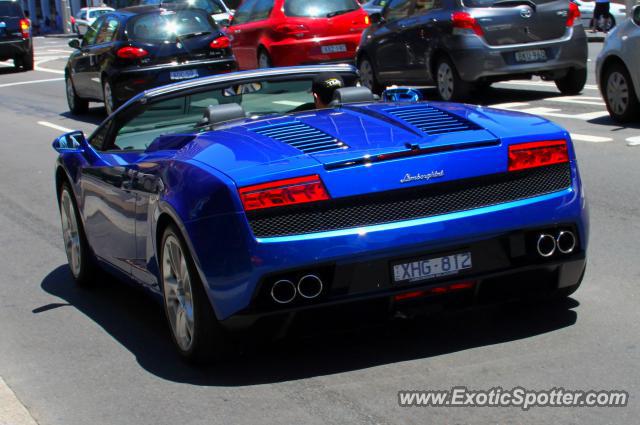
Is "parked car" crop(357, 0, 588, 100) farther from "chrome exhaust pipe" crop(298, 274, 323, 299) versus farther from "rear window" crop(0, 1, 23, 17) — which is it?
"rear window" crop(0, 1, 23, 17)

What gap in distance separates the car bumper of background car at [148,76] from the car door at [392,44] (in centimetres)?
222

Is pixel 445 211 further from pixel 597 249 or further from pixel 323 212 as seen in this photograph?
pixel 597 249

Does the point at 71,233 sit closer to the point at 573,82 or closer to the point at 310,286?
the point at 310,286

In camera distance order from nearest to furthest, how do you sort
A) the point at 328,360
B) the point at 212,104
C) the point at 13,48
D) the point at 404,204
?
the point at 404,204
the point at 328,360
the point at 212,104
the point at 13,48

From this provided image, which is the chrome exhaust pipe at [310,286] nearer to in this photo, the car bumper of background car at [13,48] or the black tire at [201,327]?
the black tire at [201,327]

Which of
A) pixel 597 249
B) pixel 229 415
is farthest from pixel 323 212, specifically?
pixel 597 249

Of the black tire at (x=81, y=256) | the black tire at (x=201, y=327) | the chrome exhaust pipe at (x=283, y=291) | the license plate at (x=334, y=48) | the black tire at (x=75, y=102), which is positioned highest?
the chrome exhaust pipe at (x=283, y=291)

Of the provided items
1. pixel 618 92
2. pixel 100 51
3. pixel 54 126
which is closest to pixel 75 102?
pixel 100 51

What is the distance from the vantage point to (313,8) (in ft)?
70.6

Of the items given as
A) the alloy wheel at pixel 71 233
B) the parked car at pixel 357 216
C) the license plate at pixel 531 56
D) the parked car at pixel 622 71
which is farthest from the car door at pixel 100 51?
the parked car at pixel 357 216

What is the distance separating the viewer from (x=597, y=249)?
7480 millimetres

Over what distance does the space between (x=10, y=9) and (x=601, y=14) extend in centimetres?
1638

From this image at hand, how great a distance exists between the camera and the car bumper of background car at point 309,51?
21.1m

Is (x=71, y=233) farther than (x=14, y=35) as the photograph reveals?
No
